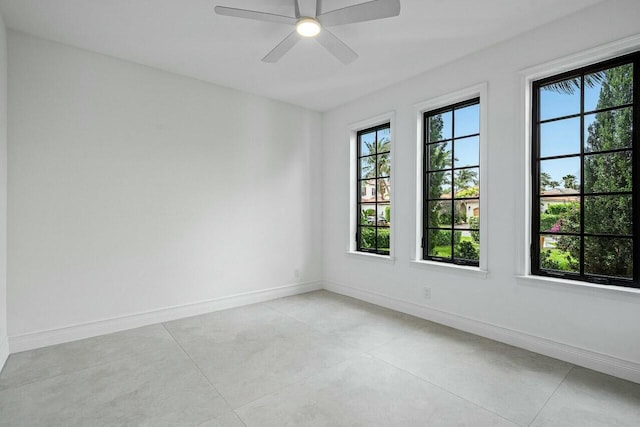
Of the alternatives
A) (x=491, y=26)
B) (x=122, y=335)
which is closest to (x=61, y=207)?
(x=122, y=335)

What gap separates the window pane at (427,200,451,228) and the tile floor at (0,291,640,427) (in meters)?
1.15

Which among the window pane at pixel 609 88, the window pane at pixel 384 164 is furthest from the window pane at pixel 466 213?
the window pane at pixel 609 88

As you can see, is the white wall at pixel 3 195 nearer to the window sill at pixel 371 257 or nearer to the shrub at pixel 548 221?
the window sill at pixel 371 257

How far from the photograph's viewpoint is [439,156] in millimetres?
3793

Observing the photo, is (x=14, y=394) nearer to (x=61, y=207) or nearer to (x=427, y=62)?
(x=61, y=207)

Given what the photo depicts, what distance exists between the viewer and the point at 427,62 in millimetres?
3527

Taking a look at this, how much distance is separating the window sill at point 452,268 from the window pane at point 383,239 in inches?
24.4

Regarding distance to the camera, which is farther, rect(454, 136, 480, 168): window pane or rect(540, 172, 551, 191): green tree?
rect(454, 136, 480, 168): window pane

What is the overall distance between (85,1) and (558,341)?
15.4 feet

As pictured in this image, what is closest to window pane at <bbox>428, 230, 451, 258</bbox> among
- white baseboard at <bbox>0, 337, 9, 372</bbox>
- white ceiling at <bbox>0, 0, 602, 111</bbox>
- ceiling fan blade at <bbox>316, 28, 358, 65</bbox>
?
white ceiling at <bbox>0, 0, 602, 111</bbox>

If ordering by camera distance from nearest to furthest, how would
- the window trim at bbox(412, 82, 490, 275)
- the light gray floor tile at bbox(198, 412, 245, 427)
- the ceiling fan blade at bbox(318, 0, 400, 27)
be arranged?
the light gray floor tile at bbox(198, 412, 245, 427)
the ceiling fan blade at bbox(318, 0, 400, 27)
the window trim at bbox(412, 82, 490, 275)

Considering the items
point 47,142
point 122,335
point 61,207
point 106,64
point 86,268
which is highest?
point 106,64

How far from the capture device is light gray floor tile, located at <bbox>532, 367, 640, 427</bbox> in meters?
1.94

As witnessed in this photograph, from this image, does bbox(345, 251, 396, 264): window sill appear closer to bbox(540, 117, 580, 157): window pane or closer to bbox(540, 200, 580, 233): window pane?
bbox(540, 200, 580, 233): window pane
